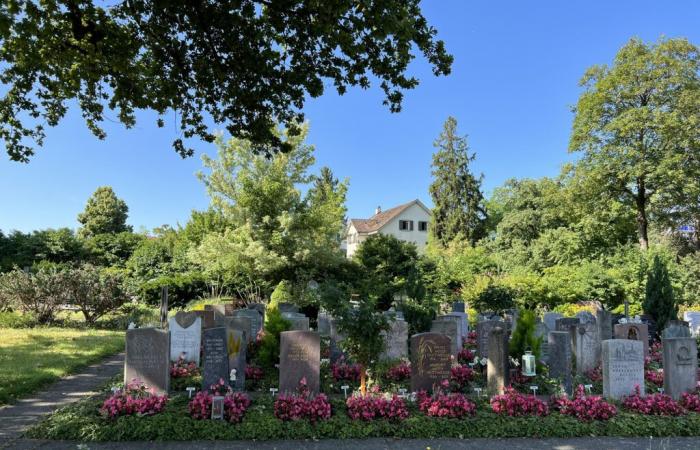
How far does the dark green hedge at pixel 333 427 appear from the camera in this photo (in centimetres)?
620

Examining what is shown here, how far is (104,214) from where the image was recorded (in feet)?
180

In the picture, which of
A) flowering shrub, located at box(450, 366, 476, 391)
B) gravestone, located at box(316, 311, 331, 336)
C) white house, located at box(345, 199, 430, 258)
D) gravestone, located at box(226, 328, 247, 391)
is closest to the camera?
gravestone, located at box(226, 328, 247, 391)

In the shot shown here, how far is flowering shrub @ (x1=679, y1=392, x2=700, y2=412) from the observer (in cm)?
741

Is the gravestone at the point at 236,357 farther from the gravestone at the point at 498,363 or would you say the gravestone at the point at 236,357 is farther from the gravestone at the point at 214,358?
the gravestone at the point at 498,363

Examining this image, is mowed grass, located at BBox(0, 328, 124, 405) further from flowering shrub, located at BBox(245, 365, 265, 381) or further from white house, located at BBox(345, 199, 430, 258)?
white house, located at BBox(345, 199, 430, 258)

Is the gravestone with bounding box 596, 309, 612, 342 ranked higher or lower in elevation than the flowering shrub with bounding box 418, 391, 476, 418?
higher

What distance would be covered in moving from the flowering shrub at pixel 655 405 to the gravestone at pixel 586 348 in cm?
232

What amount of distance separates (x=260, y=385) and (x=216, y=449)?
9.69ft

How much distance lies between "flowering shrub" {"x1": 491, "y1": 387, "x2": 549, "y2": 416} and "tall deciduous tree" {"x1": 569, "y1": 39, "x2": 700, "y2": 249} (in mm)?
22192

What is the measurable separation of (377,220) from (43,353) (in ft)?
151

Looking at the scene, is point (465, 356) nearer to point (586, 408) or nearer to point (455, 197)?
point (586, 408)

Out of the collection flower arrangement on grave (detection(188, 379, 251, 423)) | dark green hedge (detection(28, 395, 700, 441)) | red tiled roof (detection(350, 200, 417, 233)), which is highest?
red tiled roof (detection(350, 200, 417, 233))

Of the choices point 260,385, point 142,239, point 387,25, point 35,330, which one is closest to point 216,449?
point 260,385

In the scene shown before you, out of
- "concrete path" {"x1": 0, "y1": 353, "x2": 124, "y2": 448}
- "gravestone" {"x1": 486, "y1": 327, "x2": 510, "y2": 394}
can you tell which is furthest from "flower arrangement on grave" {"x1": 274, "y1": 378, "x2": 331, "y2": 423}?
"concrete path" {"x1": 0, "y1": 353, "x2": 124, "y2": 448}
